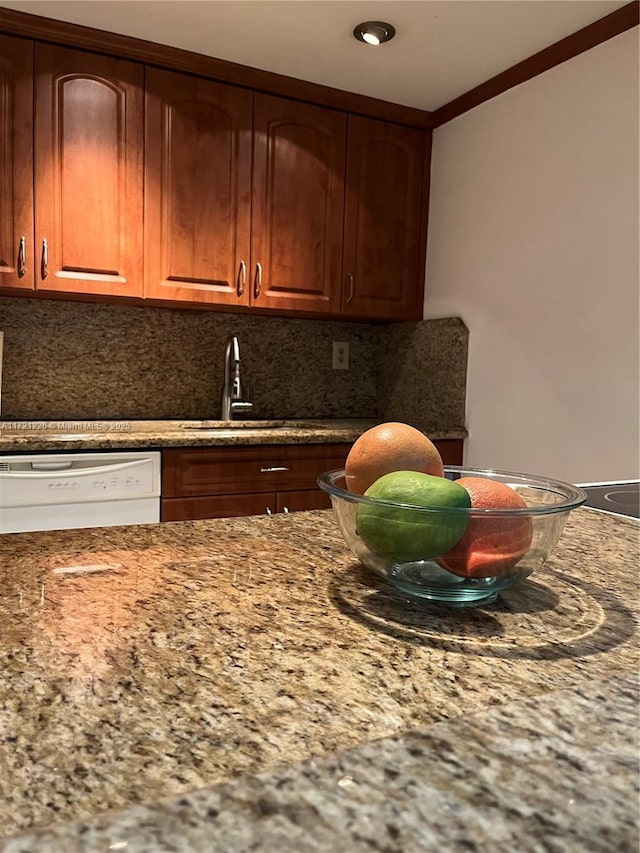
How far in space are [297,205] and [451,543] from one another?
2.25 m

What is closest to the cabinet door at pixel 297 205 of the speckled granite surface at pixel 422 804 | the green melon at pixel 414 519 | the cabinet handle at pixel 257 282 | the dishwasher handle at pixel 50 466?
the cabinet handle at pixel 257 282

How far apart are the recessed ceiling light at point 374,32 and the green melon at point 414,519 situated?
195cm

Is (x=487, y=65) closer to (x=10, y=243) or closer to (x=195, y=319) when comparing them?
(x=195, y=319)

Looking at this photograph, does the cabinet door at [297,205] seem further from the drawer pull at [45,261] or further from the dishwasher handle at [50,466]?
the dishwasher handle at [50,466]

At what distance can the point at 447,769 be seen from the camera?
0.31m

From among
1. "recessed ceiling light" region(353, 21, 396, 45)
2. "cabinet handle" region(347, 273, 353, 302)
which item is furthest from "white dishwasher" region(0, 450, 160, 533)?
"recessed ceiling light" region(353, 21, 396, 45)

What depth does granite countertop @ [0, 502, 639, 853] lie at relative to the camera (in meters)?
0.28

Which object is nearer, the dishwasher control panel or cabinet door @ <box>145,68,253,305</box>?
the dishwasher control panel

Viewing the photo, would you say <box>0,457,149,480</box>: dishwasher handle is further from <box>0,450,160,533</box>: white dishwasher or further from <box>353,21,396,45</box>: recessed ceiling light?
<box>353,21,396,45</box>: recessed ceiling light

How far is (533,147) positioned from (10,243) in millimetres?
1787

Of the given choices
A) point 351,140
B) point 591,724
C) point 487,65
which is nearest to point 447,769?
point 591,724

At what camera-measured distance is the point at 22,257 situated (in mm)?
2145

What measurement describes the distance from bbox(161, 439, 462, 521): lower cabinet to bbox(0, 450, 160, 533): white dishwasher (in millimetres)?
71

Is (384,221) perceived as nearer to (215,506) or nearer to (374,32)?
(374,32)
